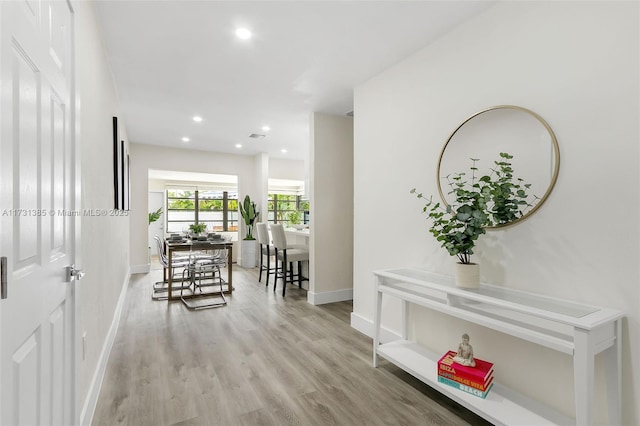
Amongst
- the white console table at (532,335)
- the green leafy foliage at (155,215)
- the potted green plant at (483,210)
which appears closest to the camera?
the white console table at (532,335)

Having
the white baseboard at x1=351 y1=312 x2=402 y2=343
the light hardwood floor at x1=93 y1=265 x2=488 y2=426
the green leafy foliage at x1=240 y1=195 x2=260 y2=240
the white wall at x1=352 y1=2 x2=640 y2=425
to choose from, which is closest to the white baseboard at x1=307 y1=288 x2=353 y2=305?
the light hardwood floor at x1=93 y1=265 x2=488 y2=426

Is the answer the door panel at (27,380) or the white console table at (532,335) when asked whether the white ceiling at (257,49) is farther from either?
the door panel at (27,380)

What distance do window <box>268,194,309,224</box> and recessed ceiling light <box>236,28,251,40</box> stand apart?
22.2 feet

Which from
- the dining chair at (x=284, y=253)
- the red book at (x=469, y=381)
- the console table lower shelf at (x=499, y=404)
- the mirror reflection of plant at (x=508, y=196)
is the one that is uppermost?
the mirror reflection of plant at (x=508, y=196)

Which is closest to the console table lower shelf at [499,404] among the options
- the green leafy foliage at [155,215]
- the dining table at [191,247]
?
the dining table at [191,247]

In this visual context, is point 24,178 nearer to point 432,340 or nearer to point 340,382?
point 340,382

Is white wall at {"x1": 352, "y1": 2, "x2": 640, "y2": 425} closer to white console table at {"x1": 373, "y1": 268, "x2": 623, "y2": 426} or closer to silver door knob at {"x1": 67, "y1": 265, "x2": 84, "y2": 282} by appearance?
white console table at {"x1": 373, "y1": 268, "x2": 623, "y2": 426}

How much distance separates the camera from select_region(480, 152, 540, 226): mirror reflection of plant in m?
1.75

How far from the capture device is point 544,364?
1717mm

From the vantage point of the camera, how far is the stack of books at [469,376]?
1.73 meters

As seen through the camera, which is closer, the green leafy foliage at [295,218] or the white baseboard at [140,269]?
the white baseboard at [140,269]

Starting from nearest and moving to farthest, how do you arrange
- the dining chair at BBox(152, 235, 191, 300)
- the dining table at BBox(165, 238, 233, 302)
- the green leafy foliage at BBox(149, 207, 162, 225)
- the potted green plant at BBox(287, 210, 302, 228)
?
the dining table at BBox(165, 238, 233, 302) < the dining chair at BBox(152, 235, 191, 300) < the green leafy foliage at BBox(149, 207, 162, 225) < the potted green plant at BBox(287, 210, 302, 228)

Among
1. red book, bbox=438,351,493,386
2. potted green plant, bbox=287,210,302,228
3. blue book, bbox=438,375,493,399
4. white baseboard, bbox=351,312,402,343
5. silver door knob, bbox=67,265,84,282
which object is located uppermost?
potted green plant, bbox=287,210,302,228

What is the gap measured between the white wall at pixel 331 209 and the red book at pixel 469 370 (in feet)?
7.26
